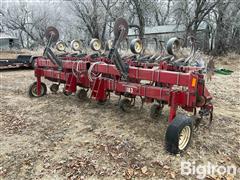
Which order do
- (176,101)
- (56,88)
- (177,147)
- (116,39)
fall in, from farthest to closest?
(56,88)
(116,39)
(176,101)
(177,147)

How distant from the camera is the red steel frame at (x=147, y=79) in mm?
4094

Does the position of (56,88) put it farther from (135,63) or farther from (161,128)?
(161,128)

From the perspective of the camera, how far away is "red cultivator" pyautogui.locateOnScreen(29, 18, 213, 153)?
12.9 feet

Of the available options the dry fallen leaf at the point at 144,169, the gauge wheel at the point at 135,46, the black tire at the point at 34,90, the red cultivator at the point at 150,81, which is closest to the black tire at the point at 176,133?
the red cultivator at the point at 150,81

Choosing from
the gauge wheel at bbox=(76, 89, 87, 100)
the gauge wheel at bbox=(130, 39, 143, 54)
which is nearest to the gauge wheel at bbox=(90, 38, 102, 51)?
the gauge wheel at bbox=(76, 89, 87, 100)

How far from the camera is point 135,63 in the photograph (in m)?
5.85

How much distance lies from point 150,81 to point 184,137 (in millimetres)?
1252

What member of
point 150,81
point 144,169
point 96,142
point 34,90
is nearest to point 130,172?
point 144,169

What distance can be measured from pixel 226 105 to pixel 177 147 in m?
3.58

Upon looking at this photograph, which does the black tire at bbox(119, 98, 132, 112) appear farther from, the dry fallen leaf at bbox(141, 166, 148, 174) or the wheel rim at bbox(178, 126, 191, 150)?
the dry fallen leaf at bbox(141, 166, 148, 174)

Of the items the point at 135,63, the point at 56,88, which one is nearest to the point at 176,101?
the point at 135,63

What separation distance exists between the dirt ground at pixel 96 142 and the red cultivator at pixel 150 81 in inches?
12.3

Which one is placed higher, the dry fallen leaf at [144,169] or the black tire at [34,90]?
the black tire at [34,90]

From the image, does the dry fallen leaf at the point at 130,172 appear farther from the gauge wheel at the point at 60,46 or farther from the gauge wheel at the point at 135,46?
the gauge wheel at the point at 60,46
